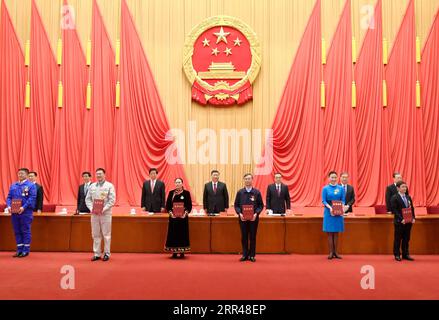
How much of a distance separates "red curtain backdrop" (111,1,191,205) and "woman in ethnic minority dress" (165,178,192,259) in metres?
3.68

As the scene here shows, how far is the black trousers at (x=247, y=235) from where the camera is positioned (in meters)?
6.65

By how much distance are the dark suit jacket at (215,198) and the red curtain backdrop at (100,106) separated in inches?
147

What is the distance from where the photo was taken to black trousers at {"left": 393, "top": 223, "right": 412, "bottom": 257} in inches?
266

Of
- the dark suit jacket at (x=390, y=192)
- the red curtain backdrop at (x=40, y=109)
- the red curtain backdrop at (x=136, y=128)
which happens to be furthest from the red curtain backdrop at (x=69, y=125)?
the dark suit jacket at (x=390, y=192)

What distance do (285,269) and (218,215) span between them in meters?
1.89

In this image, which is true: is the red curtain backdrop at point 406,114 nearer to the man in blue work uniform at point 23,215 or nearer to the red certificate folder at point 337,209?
the red certificate folder at point 337,209

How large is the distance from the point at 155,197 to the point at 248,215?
2062mm

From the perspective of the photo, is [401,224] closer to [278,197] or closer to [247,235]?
[278,197]

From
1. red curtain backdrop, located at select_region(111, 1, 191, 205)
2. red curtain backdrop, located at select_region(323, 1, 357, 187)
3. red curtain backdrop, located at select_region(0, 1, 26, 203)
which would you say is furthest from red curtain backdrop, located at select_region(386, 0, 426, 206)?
red curtain backdrop, located at select_region(0, 1, 26, 203)

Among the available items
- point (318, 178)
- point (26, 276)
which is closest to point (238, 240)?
point (26, 276)

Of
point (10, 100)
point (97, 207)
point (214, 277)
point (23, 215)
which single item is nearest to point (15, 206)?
point (23, 215)

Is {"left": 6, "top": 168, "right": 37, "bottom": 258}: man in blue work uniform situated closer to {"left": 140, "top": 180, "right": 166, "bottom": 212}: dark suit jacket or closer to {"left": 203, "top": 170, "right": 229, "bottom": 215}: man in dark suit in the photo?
{"left": 140, "top": 180, "right": 166, "bottom": 212}: dark suit jacket

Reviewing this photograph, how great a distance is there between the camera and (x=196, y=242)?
738 cm

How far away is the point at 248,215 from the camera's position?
21.9 ft
